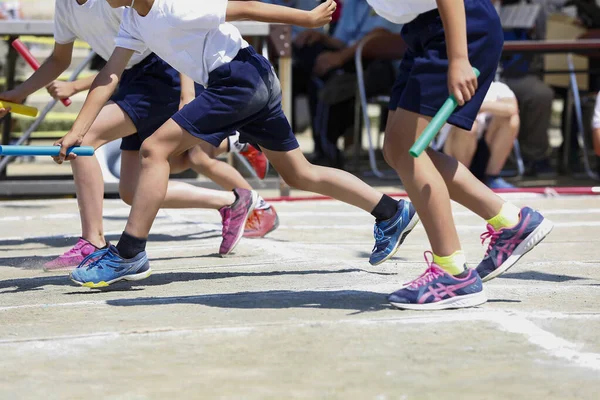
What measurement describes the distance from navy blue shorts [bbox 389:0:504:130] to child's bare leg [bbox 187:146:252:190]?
231 centimetres

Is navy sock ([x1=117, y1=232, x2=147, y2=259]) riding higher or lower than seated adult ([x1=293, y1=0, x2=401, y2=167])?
higher

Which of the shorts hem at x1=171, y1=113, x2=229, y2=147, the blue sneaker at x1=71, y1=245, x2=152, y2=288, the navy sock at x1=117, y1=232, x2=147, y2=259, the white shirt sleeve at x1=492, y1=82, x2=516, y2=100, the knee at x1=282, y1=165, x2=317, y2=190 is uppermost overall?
the shorts hem at x1=171, y1=113, x2=229, y2=147

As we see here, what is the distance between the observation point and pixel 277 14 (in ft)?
13.6

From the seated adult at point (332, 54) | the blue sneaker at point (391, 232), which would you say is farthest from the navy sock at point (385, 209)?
the seated adult at point (332, 54)

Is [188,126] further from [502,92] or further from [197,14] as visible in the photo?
[502,92]

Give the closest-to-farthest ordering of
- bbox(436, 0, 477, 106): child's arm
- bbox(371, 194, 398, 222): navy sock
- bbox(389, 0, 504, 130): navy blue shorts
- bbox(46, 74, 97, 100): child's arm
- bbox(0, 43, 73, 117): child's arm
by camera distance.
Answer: bbox(436, 0, 477, 106): child's arm, bbox(389, 0, 504, 130): navy blue shorts, bbox(371, 194, 398, 222): navy sock, bbox(0, 43, 73, 117): child's arm, bbox(46, 74, 97, 100): child's arm

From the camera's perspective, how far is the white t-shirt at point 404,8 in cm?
388

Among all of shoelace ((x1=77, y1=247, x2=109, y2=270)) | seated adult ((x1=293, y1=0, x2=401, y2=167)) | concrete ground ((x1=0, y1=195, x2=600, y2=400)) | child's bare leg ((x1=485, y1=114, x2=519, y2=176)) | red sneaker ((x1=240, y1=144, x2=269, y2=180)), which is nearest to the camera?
concrete ground ((x1=0, y1=195, x2=600, y2=400))

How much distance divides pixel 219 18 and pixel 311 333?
1.43 metres

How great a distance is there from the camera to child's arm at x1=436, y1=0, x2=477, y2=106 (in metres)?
3.65

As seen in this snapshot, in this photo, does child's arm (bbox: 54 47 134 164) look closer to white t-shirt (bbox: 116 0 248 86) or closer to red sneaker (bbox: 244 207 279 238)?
white t-shirt (bbox: 116 0 248 86)

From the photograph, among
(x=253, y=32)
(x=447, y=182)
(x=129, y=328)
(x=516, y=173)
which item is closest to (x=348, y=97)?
(x=516, y=173)

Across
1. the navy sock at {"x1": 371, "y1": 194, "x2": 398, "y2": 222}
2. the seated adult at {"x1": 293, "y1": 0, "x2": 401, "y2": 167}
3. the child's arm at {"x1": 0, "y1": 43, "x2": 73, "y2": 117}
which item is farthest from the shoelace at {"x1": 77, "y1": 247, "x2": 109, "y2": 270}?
the seated adult at {"x1": 293, "y1": 0, "x2": 401, "y2": 167}

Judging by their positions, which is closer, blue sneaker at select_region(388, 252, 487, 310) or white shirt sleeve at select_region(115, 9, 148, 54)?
blue sneaker at select_region(388, 252, 487, 310)
